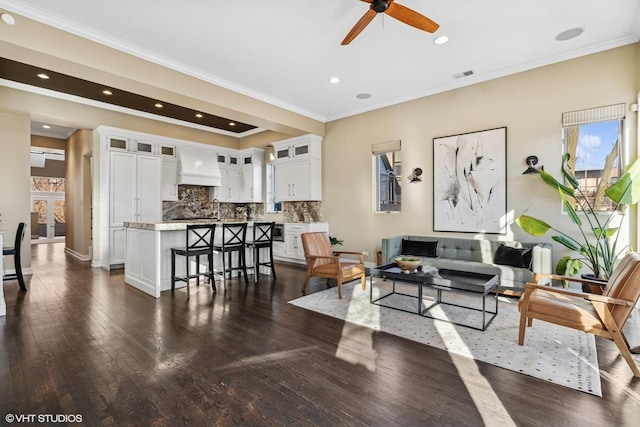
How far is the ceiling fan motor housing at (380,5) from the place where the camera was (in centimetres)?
261

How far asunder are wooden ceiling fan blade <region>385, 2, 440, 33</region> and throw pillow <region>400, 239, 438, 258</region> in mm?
3205

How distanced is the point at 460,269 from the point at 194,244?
380 centimetres

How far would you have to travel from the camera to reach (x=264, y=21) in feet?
11.3

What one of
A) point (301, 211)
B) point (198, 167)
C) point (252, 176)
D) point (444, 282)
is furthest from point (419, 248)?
point (198, 167)

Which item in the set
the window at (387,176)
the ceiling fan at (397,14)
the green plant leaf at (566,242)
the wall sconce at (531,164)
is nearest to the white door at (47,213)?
the window at (387,176)

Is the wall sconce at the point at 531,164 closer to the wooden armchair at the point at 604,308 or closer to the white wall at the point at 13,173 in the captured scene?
the wooden armchair at the point at 604,308

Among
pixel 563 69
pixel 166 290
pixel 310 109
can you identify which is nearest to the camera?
pixel 563 69

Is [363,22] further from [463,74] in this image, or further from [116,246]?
[116,246]

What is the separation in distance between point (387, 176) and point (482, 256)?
91.5 inches

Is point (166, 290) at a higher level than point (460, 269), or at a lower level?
lower


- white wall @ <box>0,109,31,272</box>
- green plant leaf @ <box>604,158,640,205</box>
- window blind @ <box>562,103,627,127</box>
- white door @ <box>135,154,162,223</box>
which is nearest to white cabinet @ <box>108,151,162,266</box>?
white door @ <box>135,154,162,223</box>

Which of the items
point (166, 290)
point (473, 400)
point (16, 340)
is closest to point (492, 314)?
point (473, 400)

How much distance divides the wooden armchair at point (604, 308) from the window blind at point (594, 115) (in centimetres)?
238

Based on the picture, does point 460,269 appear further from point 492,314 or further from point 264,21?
point 264,21
